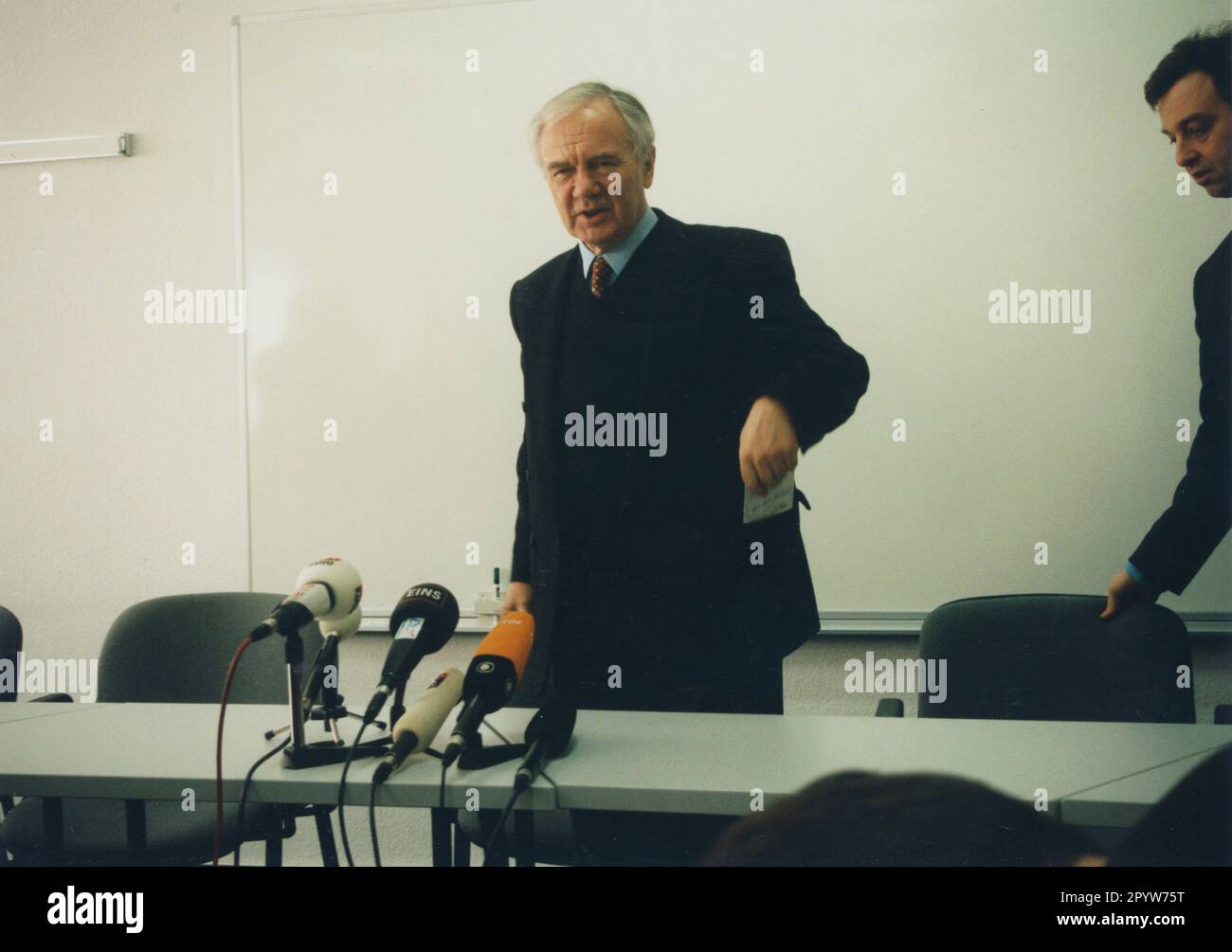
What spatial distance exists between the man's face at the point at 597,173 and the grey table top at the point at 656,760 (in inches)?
39.2

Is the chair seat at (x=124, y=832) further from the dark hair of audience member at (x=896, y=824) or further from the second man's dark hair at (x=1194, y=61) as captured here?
the second man's dark hair at (x=1194, y=61)

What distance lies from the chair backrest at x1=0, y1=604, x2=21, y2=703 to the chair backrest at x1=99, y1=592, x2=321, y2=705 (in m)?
0.24

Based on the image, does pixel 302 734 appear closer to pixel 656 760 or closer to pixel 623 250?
pixel 656 760

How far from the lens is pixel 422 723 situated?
1188 mm

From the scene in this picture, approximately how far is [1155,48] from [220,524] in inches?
103

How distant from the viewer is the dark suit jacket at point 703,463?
1.68m

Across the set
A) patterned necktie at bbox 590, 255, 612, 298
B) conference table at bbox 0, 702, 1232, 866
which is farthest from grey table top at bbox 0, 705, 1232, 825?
patterned necktie at bbox 590, 255, 612, 298

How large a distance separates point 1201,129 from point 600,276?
1.39 m

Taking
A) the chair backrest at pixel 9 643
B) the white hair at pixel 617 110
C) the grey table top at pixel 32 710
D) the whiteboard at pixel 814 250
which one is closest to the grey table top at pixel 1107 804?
the whiteboard at pixel 814 250

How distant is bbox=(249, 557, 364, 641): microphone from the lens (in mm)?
1144

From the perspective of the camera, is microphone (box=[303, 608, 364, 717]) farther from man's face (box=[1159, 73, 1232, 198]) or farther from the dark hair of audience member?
man's face (box=[1159, 73, 1232, 198])

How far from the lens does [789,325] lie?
1779 mm

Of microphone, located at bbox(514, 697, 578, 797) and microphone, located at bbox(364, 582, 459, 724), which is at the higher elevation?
microphone, located at bbox(364, 582, 459, 724)
